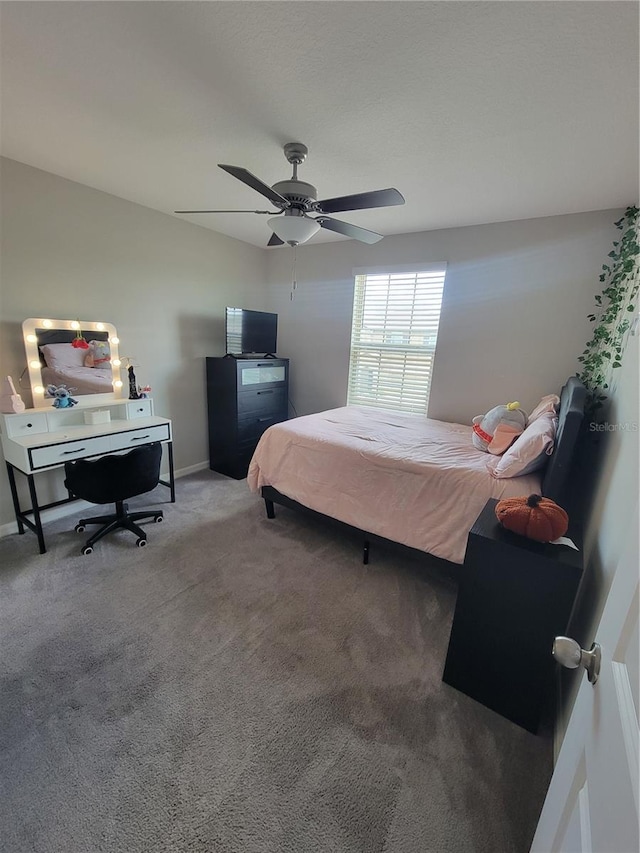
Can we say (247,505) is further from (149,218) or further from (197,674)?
(149,218)

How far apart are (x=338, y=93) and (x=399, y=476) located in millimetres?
1955

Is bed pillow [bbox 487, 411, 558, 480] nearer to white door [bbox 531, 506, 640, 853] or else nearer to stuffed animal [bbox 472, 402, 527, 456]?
stuffed animal [bbox 472, 402, 527, 456]

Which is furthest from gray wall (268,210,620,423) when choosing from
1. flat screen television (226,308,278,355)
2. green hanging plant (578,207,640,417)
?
flat screen television (226,308,278,355)

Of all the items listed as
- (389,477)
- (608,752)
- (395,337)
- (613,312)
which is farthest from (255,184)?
(613,312)

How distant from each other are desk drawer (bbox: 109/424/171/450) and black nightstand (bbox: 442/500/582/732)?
8.26ft

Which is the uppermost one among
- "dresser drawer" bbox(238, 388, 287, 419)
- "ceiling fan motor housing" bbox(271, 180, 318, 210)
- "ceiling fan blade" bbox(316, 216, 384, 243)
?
"ceiling fan motor housing" bbox(271, 180, 318, 210)

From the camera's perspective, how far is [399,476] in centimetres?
220

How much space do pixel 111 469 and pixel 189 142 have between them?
203cm

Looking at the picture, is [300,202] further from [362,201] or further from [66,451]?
[66,451]

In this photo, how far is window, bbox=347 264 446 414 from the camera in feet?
11.3

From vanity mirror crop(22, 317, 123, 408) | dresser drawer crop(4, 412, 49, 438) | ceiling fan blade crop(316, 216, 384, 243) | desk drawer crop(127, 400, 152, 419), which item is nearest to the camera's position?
ceiling fan blade crop(316, 216, 384, 243)

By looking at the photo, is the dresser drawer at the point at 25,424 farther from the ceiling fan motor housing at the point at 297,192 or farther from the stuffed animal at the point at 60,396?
the ceiling fan motor housing at the point at 297,192

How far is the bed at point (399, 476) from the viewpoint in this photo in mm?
1928

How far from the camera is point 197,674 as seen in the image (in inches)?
62.6
